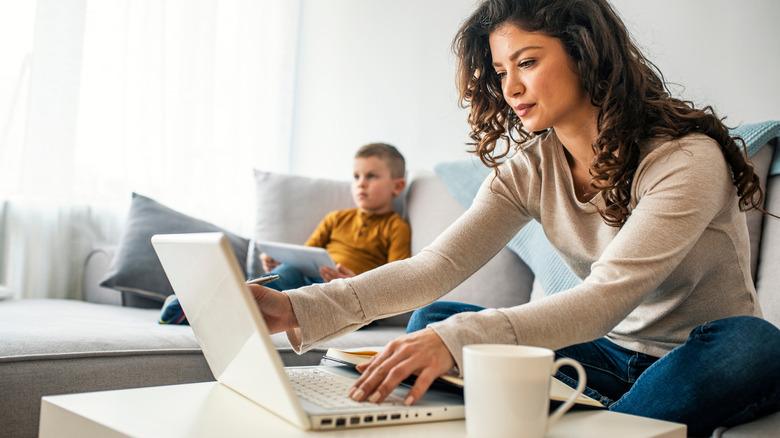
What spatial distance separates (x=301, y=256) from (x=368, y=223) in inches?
17.4

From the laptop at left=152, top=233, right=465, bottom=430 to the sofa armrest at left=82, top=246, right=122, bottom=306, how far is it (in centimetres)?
147

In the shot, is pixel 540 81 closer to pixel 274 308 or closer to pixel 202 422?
pixel 274 308

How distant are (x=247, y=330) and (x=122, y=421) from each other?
0.48ft

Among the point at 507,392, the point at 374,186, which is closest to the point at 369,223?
the point at 374,186

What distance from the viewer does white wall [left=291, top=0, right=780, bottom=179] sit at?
64.3 inches

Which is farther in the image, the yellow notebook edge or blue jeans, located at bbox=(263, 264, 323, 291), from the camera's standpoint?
blue jeans, located at bbox=(263, 264, 323, 291)

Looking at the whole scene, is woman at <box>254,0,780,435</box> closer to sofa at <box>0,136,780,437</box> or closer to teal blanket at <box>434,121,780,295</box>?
A: sofa at <box>0,136,780,437</box>

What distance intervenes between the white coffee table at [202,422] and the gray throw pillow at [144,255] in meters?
1.23

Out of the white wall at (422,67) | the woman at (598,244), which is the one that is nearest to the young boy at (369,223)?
the white wall at (422,67)

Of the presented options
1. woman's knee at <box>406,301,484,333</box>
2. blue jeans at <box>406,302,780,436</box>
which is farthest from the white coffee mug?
woman's knee at <box>406,301,484,333</box>

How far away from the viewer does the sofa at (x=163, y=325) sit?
1095 mm

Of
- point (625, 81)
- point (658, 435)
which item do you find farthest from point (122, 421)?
point (625, 81)

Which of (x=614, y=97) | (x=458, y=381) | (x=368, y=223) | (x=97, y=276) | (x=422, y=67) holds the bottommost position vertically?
(x=97, y=276)

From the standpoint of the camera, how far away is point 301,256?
1747 mm
